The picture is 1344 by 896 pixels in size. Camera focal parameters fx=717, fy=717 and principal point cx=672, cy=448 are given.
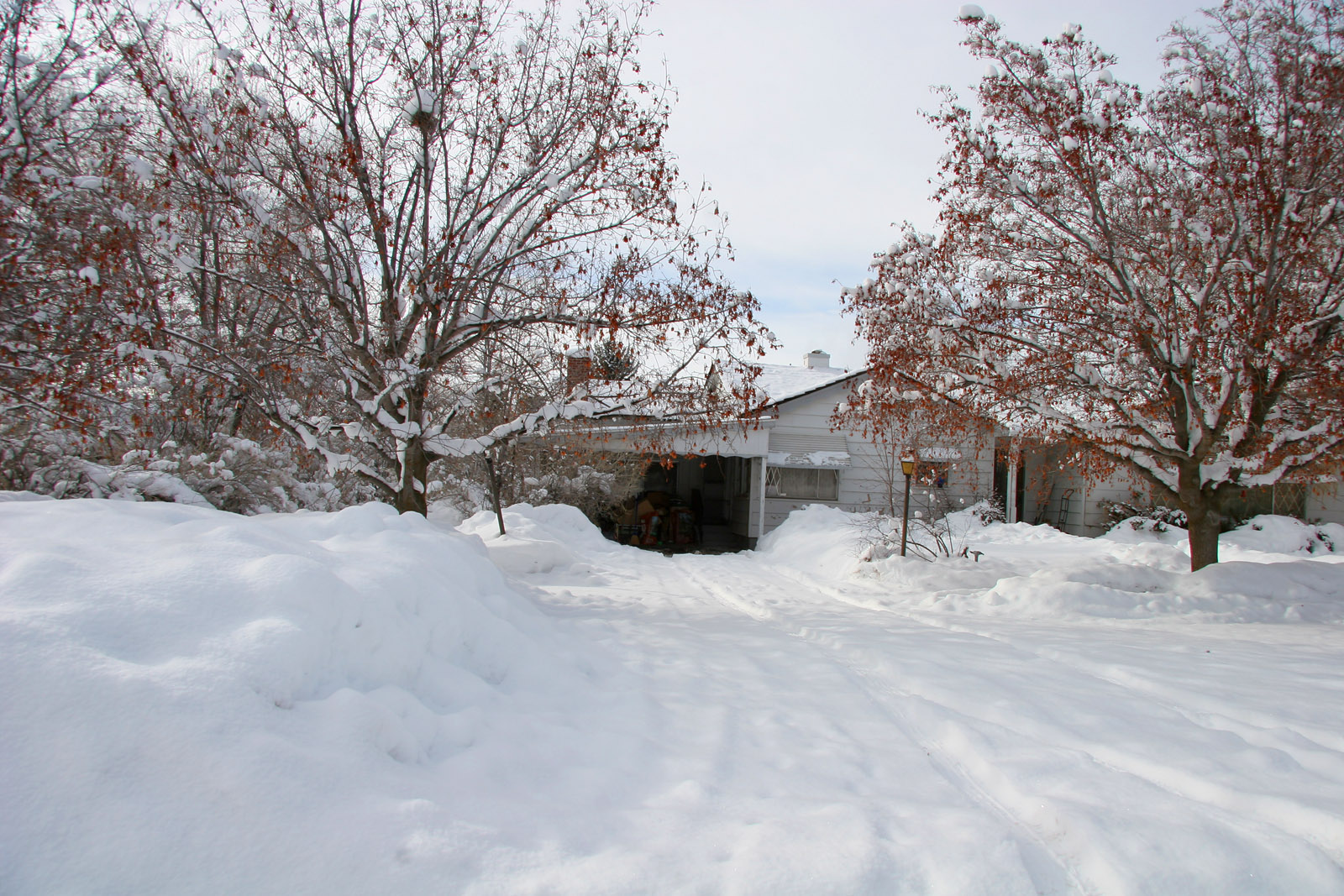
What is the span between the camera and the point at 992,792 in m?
3.38

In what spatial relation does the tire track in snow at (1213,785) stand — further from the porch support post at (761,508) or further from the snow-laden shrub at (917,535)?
the porch support post at (761,508)

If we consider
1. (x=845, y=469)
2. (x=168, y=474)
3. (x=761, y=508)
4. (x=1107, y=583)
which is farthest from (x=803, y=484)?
(x=168, y=474)

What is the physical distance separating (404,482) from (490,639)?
5170mm

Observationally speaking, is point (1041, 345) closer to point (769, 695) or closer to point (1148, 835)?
point (769, 695)

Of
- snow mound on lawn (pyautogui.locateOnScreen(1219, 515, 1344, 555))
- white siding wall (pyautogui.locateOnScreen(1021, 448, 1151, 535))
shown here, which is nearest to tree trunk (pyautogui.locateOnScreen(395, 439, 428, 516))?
white siding wall (pyautogui.locateOnScreen(1021, 448, 1151, 535))

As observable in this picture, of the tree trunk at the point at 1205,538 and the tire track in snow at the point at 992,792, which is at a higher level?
the tree trunk at the point at 1205,538

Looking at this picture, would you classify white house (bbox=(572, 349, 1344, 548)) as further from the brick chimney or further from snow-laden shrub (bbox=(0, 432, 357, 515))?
snow-laden shrub (bbox=(0, 432, 357, 515))

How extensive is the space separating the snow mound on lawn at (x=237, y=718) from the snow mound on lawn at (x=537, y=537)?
7296mm

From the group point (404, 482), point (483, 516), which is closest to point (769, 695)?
point (404, 482)

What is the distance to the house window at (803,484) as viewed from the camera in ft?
68.2

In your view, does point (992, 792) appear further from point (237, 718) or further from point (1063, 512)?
point (1063, 512)

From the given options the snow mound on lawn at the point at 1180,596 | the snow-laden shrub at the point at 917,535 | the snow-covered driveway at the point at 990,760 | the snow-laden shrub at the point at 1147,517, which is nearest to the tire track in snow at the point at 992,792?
the snow-covered driveway at the point at 990,760

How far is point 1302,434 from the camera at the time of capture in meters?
8.66

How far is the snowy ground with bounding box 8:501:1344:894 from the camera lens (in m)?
2.30
